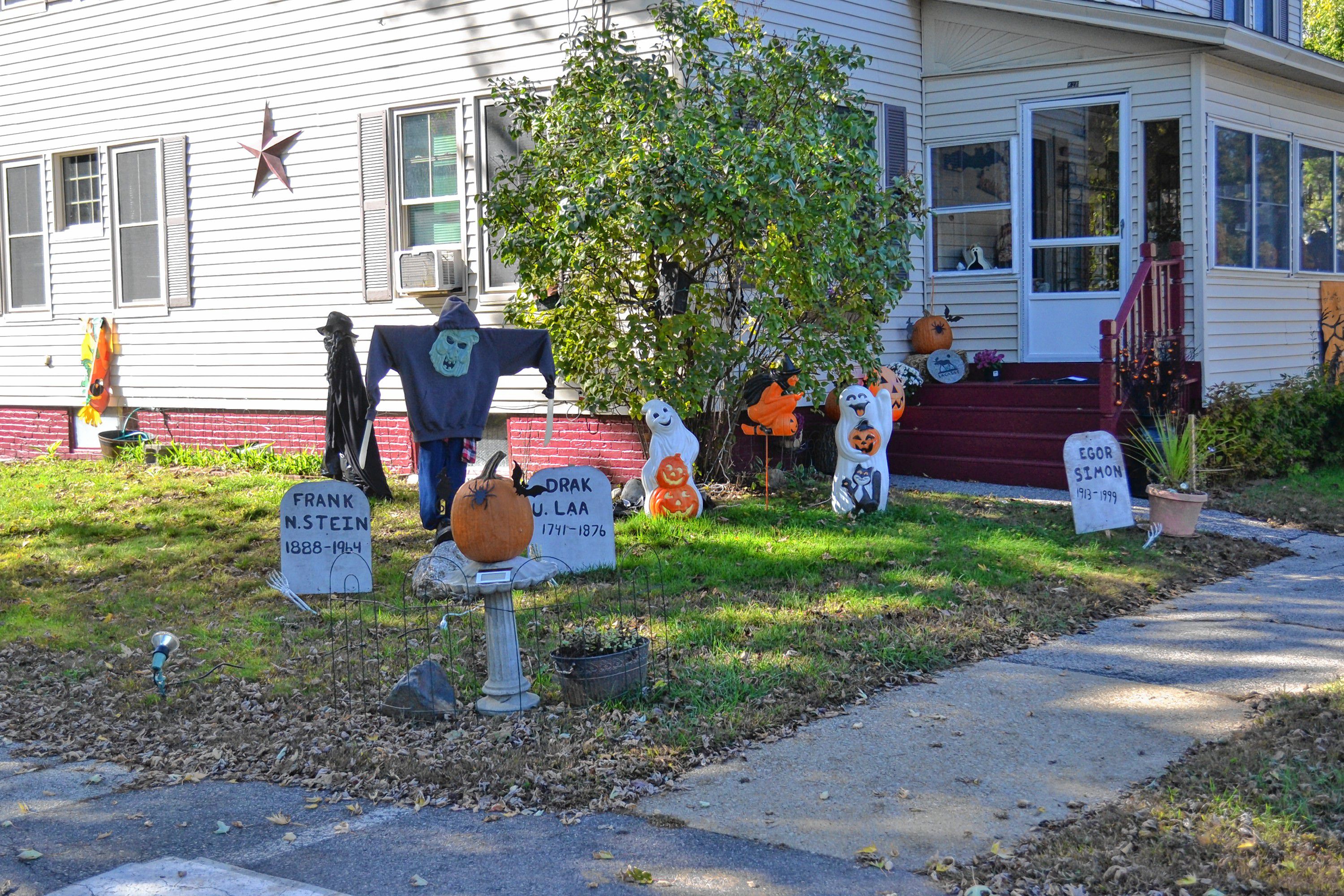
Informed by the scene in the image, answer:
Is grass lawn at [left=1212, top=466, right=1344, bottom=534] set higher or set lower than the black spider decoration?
lower

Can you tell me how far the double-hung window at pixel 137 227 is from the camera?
14188 millimetres

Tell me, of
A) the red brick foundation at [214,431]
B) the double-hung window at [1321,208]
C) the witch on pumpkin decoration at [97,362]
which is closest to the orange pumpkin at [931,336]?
the double-hung window at [1321,208]

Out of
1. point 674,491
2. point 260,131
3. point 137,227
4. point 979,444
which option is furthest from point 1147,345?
point 137,227

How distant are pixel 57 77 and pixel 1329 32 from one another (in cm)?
2696

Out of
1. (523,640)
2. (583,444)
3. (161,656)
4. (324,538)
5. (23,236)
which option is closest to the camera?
(161,656)

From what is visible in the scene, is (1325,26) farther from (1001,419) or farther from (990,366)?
(1001,419)

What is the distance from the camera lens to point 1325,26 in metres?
29.8

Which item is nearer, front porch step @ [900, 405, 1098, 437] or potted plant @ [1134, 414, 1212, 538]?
potted plant @ [1134, 414, 1212, 538]

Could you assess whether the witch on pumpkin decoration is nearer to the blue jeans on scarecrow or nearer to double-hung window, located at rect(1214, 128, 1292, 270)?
the blue jeans on scarecrow

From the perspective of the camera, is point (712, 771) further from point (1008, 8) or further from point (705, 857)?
point (1008, 8)

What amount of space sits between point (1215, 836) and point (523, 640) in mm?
3588

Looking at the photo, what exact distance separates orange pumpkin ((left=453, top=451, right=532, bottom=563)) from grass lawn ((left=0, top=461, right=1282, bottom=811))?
0.72m

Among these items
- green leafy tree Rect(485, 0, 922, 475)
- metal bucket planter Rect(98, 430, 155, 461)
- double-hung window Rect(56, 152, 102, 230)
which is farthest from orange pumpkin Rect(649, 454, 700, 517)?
double-hung window Rect(56, 152, 102, 230)

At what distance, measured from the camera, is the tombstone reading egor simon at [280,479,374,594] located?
771 cm
